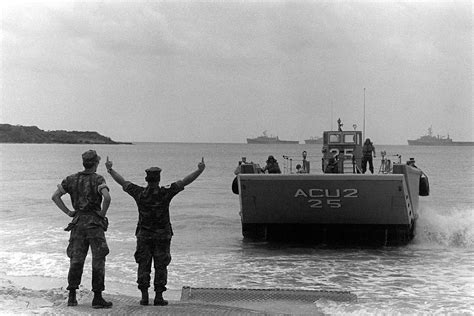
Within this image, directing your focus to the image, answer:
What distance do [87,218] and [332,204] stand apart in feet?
28.8

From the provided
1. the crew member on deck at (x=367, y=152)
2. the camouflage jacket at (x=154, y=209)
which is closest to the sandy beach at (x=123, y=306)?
the camouflage jacket at (x=154, y=209)

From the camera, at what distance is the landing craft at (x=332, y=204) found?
1444cm

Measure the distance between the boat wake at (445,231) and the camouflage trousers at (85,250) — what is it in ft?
40.1

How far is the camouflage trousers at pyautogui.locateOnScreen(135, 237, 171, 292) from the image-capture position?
23.5 ft

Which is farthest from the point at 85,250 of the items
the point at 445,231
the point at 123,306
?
the point at 445,231

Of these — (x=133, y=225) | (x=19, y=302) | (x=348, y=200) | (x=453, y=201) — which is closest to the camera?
(x=19, y=302)

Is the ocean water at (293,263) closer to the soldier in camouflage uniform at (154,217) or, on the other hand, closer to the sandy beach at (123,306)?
the sandy beach at (123,306)

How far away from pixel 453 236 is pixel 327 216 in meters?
4.73

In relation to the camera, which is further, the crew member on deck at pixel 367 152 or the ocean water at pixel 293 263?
the crew member on deck at pixel 367 152

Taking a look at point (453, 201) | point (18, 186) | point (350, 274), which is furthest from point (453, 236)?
point (18, 186)

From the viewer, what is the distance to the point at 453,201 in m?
35.0

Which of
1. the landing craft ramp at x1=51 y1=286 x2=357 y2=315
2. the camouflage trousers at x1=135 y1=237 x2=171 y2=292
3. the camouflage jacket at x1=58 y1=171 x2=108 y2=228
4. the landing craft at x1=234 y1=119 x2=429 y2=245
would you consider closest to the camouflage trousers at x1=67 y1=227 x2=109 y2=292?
the camouflage jacket at x1=58 y1=171 x2=108 y2=228

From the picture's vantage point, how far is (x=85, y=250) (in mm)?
7195

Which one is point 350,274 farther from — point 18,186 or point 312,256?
point 18,186
